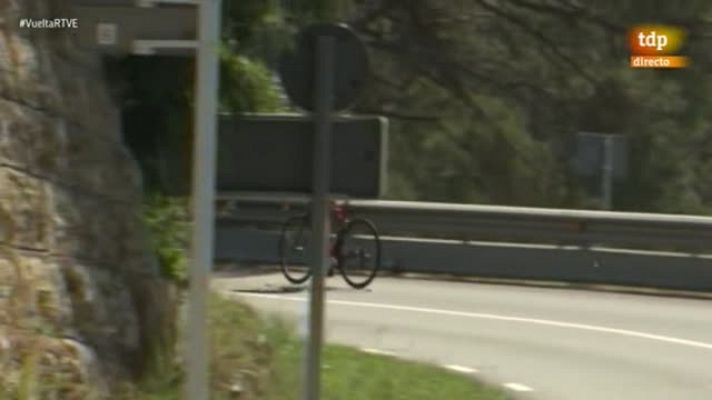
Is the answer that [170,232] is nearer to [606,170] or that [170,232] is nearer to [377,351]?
[377,351]

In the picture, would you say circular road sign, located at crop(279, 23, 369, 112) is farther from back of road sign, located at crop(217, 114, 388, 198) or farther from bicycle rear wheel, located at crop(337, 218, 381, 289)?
bicycle rear wheel, located at crop(337, 218, 381, 289)

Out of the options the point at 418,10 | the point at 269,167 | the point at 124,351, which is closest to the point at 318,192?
the point at 269,167

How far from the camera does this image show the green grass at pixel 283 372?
8.23 meters

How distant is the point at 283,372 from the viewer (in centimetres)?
920

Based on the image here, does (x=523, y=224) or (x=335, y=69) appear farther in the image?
(x=523, y=224)

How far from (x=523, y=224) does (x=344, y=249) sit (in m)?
2.70

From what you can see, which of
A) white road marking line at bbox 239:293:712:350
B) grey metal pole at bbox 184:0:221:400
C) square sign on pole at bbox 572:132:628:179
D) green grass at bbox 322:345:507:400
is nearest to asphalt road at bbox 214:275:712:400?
white road marking line at bbox 239:293:712:350

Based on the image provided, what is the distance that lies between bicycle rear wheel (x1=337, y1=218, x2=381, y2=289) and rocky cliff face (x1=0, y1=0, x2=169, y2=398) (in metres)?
11.1

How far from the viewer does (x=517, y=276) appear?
68.0 ft

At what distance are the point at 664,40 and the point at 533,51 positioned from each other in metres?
3.26

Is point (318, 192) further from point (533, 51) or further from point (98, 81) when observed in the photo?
point (533, 51)

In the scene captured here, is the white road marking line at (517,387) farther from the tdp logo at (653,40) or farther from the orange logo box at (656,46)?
the tdp logo at (653,40)

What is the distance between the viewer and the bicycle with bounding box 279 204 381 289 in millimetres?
19328

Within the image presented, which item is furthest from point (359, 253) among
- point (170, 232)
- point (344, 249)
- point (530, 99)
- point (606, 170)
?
point (170, 232)
